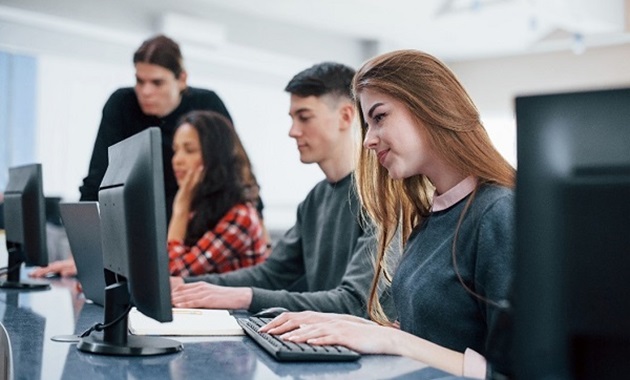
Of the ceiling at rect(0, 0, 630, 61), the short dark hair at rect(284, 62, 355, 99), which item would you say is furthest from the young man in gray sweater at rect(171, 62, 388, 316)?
the ceiling at rect(0, 0, 630, 61)

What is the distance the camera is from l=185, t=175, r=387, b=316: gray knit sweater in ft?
5.64

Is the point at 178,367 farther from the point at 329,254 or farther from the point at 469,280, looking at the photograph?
the point at 329,254

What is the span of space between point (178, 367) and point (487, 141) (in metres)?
0.70

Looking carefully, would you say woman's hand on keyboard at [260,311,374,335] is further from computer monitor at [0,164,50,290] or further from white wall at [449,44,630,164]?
white wall at [449,44,630,164]

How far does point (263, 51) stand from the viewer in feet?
20.7

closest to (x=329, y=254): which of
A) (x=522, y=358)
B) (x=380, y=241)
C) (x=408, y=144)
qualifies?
(x=380, y=241)

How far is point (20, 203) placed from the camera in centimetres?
227

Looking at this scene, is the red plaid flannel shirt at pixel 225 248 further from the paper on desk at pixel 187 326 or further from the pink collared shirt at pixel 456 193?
the pink collared shirt at pixel 456 193

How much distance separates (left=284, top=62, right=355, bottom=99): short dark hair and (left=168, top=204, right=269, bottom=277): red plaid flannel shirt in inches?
19.5

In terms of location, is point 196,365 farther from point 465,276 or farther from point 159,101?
point 159,101

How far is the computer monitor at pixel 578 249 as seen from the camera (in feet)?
1.97

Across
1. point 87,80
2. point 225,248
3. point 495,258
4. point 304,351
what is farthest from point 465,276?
point 87,80

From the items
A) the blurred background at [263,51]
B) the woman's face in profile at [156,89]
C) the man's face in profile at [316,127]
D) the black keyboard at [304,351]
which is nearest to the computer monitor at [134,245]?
the black keyboard at [304,351]

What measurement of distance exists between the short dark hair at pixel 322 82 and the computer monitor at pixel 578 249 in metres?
1.55
